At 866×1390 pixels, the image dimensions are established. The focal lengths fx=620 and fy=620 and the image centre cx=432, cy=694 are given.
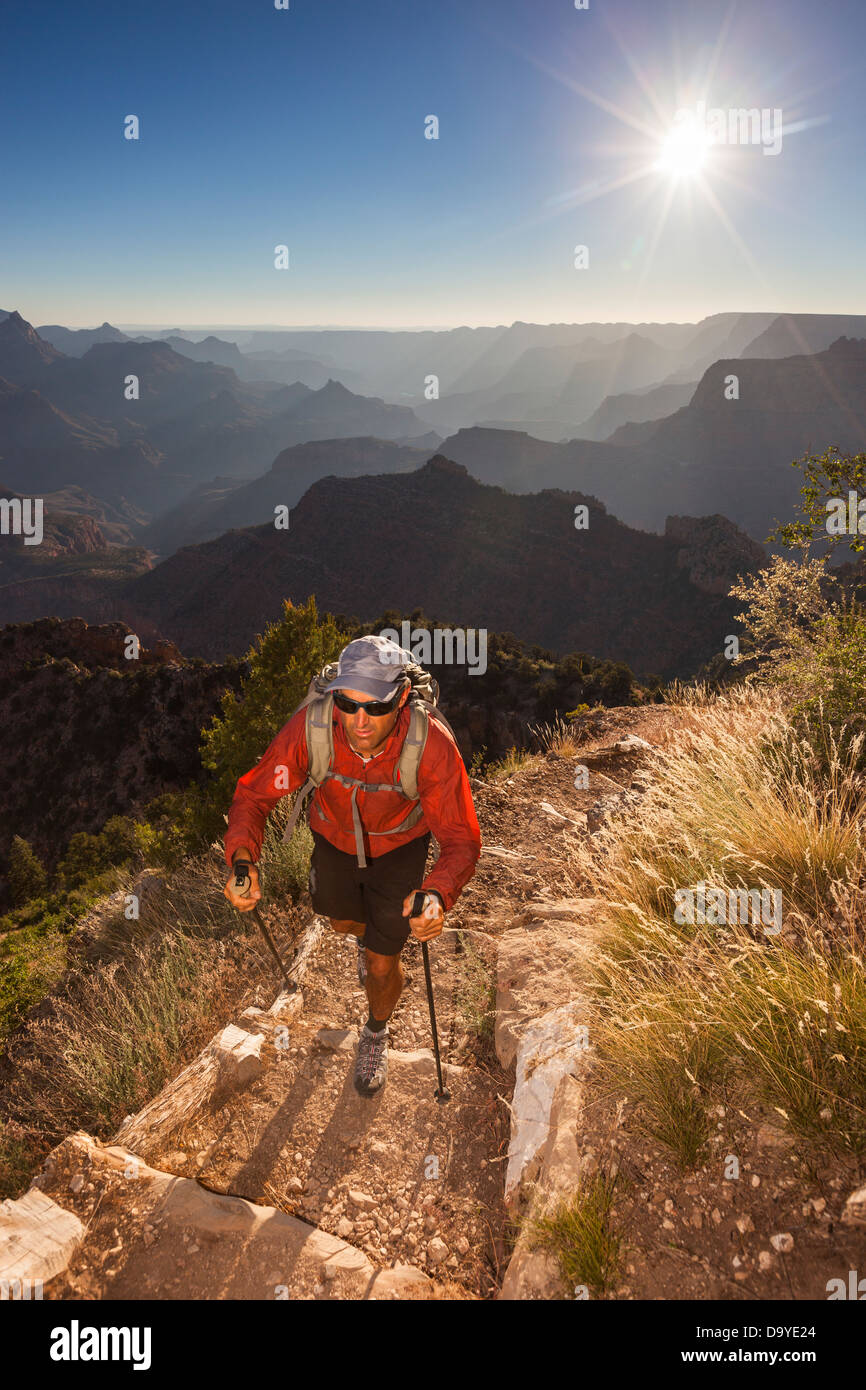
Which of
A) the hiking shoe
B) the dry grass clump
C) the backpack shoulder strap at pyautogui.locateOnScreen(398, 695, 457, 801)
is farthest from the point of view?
the hiking shoe

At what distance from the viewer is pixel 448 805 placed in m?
3.08

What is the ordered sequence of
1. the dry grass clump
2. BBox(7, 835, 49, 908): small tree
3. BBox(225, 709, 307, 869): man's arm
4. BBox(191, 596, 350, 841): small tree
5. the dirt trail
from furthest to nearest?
BBox(7, 835, 49, 908): small tree
BBox(191, 596, 350, 841): small tree
BBox(225, 709, 307, 869): man's arm
the dirt trail
the dry grass clump

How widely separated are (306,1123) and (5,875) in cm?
4100

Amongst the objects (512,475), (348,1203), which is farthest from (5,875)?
(512,475)

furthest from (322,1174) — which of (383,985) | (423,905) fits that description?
(423,905)

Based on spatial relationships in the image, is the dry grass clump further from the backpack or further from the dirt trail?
the backpack

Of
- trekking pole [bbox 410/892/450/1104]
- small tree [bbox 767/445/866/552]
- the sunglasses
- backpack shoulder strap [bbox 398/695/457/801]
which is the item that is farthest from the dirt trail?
small tree [bbox 767/445/866/552]

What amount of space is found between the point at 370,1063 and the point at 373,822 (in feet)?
4.85

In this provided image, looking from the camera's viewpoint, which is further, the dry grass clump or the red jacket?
the red jacket

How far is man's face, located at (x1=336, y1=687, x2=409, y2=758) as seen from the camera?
2912 mm

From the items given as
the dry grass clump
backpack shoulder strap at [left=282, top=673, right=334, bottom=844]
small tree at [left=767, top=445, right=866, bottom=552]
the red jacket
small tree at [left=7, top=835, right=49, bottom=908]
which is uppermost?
small tree at [left=767, top=445, right=866, bottom=552]

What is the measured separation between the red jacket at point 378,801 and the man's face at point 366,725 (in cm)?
8

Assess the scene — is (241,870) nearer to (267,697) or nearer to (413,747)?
(413,747)
